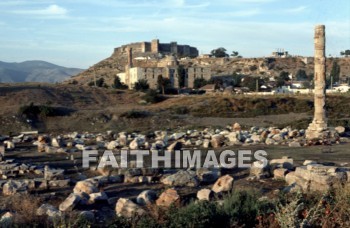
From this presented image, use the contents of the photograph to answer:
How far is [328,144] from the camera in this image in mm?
21188

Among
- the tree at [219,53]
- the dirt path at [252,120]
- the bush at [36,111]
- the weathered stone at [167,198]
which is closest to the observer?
Result: the weathered stone at [167,198]

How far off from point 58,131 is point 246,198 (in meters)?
24.0

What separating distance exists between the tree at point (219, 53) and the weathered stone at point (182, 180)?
115m

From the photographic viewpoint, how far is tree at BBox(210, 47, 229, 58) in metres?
127

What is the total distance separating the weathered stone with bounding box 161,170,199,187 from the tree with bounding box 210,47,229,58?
115203 millimetres

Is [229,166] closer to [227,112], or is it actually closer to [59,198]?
[59,198]

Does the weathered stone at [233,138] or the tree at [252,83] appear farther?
the tree at [252,83]

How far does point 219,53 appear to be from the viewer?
12731 cm

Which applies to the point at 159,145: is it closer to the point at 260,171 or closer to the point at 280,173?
the point at 260,171

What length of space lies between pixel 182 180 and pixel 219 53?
382 ft

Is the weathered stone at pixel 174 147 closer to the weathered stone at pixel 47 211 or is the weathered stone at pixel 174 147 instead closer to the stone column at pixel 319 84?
the stone column at pixel 319 84

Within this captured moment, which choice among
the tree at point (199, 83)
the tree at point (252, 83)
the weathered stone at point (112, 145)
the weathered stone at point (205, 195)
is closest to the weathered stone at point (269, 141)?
the weathered stone at point (112, 145)

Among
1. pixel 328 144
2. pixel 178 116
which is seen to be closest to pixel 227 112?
pixel 178 116

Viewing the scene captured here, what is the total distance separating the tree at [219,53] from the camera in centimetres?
12681
